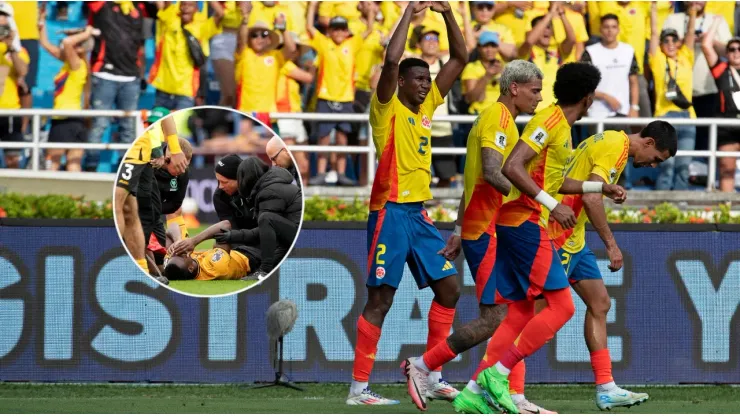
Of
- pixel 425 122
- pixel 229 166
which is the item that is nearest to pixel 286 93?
pixel 425 122

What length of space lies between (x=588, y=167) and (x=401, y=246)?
1.42m

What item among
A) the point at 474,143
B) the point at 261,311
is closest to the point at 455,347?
the point at 474,143

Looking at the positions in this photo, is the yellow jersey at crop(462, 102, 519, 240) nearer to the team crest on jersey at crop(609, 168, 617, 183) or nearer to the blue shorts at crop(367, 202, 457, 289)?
the blue shorts at crop(367, 202, 457, 289)

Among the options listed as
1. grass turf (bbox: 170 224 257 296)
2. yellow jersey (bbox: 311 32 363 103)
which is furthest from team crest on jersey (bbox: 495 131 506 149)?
yellow jersey (bbox: 311 32 363 103)

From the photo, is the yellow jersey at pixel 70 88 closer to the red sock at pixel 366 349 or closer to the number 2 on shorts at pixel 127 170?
the number 2 on shorts at pixel 127 170

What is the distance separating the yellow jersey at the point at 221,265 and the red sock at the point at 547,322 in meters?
2.05

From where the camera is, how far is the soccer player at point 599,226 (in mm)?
9516

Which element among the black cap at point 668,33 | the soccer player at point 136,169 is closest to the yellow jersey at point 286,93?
the black cap at point 668,33

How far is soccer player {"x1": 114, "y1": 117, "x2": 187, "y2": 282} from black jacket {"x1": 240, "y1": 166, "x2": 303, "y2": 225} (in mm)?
531

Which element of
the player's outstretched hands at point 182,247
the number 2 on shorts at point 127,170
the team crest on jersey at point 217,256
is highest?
the number 2 on shorts at point 127,170

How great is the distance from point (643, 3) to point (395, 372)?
6.54 meters

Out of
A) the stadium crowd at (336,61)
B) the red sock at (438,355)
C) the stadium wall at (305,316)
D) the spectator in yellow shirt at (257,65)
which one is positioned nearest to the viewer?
the red sock at (438,355)

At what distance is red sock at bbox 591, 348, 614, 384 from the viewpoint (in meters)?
9.69

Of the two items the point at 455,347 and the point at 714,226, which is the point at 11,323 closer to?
the point at 455,347
